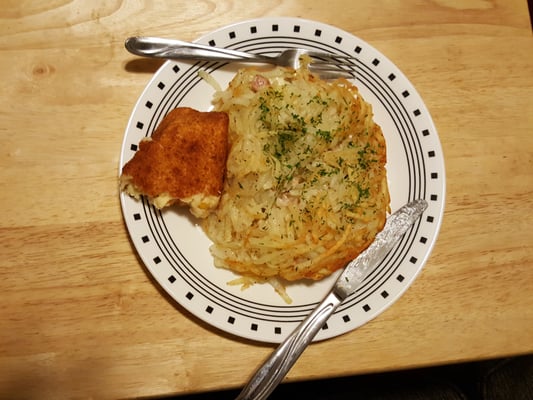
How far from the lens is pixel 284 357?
80.1 inches

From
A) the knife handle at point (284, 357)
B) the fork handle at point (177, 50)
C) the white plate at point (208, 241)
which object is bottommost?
the knife handle at point (284, 357)

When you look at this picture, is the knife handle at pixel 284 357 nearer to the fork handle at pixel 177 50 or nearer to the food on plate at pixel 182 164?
the food on plate at pixel 182 164

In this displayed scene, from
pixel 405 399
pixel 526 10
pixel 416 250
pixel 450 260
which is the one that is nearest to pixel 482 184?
pixel 450 260

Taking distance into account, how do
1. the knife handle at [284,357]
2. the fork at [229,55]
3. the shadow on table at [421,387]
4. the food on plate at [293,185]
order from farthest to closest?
the shadow on table at [421,387] < the fork at [229,55] < the food on plate at [293,185] < the knife handle at [284,357]

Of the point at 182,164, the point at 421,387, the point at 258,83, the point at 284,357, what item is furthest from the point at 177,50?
the point at 421,387

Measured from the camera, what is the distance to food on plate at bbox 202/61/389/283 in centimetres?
214

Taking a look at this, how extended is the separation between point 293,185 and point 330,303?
58 centimetres

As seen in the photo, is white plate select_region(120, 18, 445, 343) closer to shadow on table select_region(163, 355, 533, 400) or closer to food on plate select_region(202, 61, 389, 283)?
food on plate select_region(202, 61, 389, 283)

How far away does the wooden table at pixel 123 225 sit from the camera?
2.14 metres

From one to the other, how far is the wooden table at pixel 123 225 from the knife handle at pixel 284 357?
161mm

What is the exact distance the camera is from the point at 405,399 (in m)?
3.07

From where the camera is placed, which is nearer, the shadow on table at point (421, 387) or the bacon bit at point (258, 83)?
the bacon bit at point (258, 83)

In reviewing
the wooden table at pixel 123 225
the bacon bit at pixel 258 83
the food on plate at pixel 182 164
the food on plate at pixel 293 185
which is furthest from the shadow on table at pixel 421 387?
the bacon bit at pixel 258 83

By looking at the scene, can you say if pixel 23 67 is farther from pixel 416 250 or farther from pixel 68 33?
pixel 416 250
